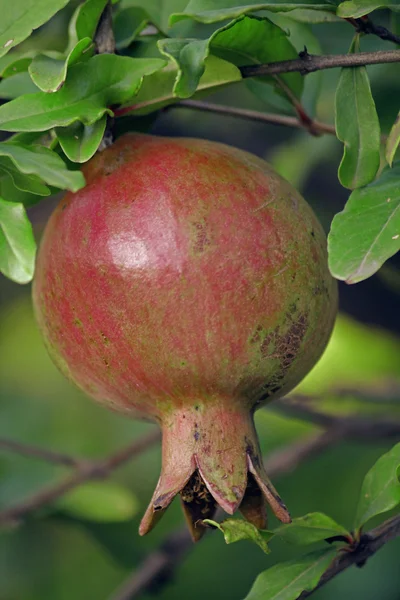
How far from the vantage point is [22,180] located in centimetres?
88

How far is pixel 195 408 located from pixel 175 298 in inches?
5.3

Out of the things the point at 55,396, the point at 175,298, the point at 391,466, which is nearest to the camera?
the point at 175,298

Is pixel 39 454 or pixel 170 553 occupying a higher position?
pixel 39 454

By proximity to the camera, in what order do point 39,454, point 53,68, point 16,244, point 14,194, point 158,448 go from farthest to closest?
point 158,448 < point 39,454 < point 14,194 < point 53,68 < point 16,244

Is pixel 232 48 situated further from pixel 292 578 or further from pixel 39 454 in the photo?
pixel 39 454

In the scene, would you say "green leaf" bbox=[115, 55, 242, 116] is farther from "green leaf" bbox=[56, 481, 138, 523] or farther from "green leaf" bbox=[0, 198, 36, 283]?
"green leaf" bbox=[56, 481, 138, 523]

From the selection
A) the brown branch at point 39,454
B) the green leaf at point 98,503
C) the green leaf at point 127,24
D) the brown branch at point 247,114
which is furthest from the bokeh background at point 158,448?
the green leaf at point 127,24

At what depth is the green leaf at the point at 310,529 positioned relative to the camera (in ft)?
3.04

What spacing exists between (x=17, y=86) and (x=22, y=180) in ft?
0.87

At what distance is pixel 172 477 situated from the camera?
2.94ft

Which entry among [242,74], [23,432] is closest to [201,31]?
[242,74]

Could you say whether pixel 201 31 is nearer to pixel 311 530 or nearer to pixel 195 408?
pixel 195 408

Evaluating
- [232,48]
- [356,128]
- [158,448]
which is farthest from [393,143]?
[158,448]

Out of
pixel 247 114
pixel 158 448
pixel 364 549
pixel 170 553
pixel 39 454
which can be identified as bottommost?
pixel 158 448
